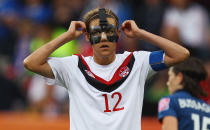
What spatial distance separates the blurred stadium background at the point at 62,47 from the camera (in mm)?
8984

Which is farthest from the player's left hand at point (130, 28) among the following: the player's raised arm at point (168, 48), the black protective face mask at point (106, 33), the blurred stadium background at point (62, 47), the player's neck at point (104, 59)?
the blurred stadium background at point (62, 47)

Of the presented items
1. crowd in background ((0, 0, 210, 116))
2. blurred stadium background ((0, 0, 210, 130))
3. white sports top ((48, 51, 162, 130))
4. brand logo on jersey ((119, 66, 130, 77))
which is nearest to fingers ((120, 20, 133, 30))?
white sports top ((48, 51, 162, 130))

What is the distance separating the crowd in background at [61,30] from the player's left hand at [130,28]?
4186 millimetres

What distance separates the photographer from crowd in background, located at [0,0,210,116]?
927 centimetres

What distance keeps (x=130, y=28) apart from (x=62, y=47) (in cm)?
567

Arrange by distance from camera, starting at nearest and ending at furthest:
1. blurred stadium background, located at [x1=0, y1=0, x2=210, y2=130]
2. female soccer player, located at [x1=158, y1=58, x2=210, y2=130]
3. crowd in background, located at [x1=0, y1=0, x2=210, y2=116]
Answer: female soccer player, located at [x1=158, y1=58, x2=210, y2=130]
blurred stadium background, located at [x1=0, y1=0, x2=210, y2=130]
crowd in background, located at [x1=0, y1=0, x2=210, y2=116]

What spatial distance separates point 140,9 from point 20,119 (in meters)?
3.28

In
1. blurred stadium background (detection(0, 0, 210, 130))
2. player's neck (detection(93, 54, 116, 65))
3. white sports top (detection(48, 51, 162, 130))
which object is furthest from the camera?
blurred stadium background (detection(0, 0, 210, 130))

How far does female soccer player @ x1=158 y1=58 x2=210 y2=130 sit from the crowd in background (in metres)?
3.19

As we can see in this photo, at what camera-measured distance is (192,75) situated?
545cm

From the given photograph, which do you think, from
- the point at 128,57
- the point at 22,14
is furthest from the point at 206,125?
the point at 22,14

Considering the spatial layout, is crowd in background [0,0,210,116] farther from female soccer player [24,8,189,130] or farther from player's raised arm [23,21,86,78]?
player's raised arm [23,21,86,78]

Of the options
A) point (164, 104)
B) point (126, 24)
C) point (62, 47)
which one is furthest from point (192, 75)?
point (62, 47)

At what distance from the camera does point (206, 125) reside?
524 centimetres
